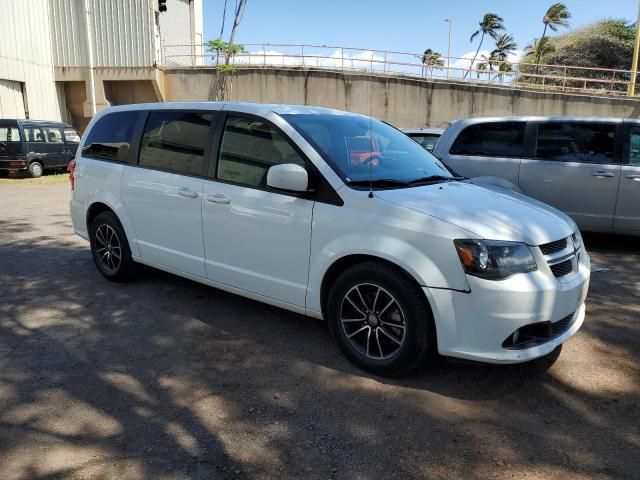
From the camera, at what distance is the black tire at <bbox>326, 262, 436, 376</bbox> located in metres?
3.18

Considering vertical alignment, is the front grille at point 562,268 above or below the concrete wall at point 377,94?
below

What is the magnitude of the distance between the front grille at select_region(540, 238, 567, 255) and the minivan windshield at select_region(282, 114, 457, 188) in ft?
3.40

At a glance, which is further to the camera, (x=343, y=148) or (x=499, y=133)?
(x=499, y=133)

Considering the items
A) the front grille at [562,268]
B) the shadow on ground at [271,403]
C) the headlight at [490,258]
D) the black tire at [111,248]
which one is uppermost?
the headlight at [490,258]

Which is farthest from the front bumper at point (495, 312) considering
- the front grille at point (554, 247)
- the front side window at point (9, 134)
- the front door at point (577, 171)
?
the front side window at point (9, 134)

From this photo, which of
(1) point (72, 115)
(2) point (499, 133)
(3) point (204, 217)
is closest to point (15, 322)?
(3) point (204, 217)

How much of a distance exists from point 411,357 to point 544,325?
817mm

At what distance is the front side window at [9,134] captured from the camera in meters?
16.0

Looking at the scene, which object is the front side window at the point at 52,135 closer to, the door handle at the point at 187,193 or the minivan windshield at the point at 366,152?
the door handle at the point at 187,193

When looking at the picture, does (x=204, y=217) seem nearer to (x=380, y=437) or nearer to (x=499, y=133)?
(x=380, y=437)

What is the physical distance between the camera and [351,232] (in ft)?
11.1

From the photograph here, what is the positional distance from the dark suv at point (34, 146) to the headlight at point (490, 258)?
1658 cm

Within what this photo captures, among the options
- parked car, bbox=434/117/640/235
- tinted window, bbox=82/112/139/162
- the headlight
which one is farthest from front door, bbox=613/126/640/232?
tinted window, bbox=82/112/139/162

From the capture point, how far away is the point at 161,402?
3141 mm
